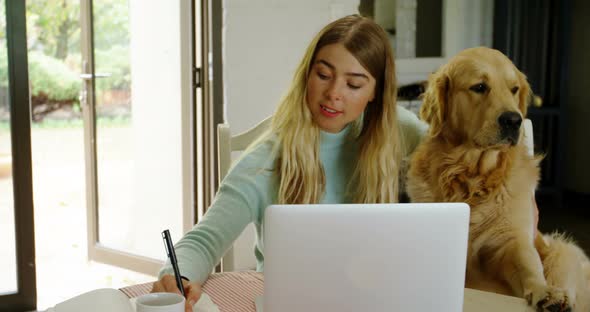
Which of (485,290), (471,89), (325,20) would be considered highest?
(325,20)

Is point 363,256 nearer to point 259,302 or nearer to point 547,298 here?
point 259,302

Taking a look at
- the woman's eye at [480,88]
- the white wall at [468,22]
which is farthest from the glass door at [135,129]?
the woman's eye at [480,88]

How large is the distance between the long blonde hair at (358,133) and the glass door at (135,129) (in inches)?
57.9

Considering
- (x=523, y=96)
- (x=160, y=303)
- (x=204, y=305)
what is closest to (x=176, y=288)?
(x=204, y=305)

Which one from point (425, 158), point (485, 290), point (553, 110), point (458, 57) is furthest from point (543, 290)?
point (553, 110)

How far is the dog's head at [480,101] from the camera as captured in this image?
1.12 m

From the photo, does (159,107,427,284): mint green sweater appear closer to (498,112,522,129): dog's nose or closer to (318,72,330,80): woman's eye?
(318,72,330,80): woman's eye

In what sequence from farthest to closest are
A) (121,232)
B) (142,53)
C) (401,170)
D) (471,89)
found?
1. (121,232)
2. (142,53)
3. (401,170)
4. (471,89)

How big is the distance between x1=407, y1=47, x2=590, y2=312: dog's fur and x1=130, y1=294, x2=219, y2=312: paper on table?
444mm

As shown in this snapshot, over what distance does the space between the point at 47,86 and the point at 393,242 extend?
717 cm

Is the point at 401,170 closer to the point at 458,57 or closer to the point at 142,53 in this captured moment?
the point at 458,57

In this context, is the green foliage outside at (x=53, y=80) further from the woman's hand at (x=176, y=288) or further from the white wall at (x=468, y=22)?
the woman's hand at (x=176, y=288)

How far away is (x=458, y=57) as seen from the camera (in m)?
1.23

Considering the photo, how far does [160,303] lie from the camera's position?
0.81 m
